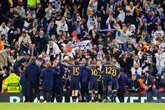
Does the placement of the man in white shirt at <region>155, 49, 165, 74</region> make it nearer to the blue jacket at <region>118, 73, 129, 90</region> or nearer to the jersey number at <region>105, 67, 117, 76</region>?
the blue jacket at <region>118, 73, 129, 90</region>

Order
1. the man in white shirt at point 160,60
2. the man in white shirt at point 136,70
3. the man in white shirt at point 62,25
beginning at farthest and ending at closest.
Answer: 1. the man in white shirt at point 62,25
2. the man in white shirt at point 160,60
3. the man in white shirt at point 136,70

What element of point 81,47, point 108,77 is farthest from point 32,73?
point 81,47

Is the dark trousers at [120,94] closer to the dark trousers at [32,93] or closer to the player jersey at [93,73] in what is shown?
the player jersey at [93,73]

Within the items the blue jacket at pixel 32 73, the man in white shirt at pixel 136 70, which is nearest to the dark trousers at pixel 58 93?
the blue jacket at pixel 32 73

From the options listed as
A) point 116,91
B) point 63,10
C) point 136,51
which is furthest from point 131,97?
point 63,10

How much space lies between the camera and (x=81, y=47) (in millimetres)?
23609

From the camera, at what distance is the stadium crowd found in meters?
20.3

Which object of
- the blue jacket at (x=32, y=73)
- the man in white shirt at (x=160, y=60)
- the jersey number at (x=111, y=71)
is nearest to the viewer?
the blue jacket at (x=32, y=73)

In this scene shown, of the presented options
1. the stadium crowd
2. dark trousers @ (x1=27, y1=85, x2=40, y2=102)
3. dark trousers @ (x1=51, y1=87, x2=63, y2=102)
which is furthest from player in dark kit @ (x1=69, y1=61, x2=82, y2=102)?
dark trousers @ (x1=27, y1=85, x2=40, y2=102)

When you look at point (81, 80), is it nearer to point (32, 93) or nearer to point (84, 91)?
point (84, 91)

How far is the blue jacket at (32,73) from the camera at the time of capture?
19.3 m

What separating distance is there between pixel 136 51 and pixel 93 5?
351 centimetres

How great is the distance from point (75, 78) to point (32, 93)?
1.72 m

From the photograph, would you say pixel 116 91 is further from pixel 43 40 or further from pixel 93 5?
pixel 93 5
